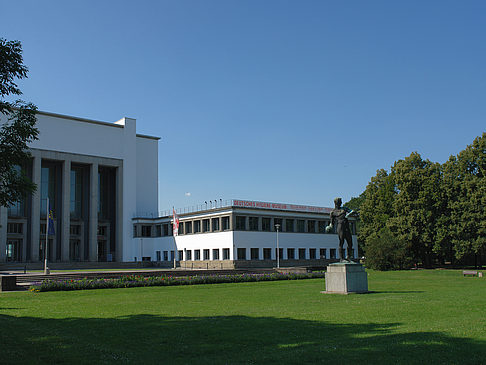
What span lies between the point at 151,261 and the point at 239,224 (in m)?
19.7

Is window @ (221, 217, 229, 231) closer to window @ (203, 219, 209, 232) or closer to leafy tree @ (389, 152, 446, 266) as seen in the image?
window @ (203, 219, 209, 232)

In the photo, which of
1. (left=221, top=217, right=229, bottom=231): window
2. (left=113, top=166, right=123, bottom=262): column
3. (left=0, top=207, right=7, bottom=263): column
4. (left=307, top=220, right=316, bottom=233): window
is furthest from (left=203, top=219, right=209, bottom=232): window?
(left=0, top=207, right=7, bottom=263): column

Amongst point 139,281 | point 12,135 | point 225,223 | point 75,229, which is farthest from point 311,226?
point 12,135

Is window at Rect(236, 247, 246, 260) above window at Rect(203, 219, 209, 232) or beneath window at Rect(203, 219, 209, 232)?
beneath

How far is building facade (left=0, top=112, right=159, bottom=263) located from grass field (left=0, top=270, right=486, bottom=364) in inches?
2404

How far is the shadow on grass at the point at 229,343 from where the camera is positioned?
8984 mm

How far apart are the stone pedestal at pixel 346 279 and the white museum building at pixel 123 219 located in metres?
45.5

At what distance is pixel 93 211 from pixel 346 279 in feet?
214

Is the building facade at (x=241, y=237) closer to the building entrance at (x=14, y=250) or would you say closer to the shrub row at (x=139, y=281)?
the building entrance at (x=14, y=250)

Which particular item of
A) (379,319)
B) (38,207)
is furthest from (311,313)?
(38,207)

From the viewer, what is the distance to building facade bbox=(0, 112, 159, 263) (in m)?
74.4

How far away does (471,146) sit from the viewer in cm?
6025

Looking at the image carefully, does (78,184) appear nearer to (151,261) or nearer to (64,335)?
(151,261)

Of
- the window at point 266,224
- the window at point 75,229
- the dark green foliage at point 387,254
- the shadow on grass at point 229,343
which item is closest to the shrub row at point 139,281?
the shadow on grass at point 229,343
